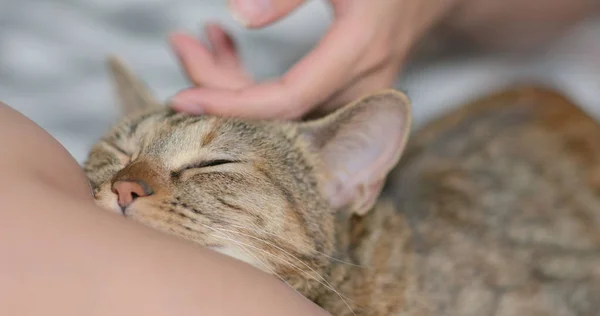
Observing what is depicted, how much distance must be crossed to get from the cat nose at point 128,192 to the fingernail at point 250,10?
44 cm

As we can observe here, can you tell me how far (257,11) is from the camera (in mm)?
1420

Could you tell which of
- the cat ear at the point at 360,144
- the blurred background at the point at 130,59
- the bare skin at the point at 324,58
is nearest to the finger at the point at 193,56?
the bare skin at the point at 324,58

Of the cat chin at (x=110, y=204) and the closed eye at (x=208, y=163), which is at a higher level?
the cat chin at (x=110, y=204)

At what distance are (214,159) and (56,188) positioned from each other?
411 mm

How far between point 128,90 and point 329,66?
1.95ft

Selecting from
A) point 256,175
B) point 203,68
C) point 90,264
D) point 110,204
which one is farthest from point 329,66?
point 90,264

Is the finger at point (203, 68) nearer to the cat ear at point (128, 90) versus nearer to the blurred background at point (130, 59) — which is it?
the cat ear at point (128, 90)

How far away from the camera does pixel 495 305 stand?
4.98ft

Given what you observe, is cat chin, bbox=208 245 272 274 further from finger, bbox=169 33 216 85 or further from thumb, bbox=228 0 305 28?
finger, bbox=169 33 216 85

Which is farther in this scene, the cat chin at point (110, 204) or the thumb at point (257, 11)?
the thumb at point (257, 11)

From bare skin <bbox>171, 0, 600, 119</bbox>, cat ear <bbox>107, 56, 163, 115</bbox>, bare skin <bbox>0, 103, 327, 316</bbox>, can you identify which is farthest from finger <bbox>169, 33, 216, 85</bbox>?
bare skin <bbox>0, 103, 327, 316</bbox>

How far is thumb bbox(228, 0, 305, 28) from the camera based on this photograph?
4.64 feet

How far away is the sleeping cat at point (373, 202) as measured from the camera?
128 centimetres

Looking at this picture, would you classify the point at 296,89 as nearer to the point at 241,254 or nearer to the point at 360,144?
the point at 360,144
